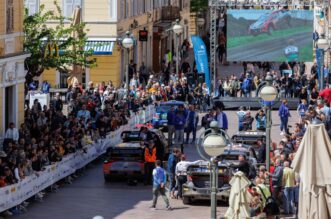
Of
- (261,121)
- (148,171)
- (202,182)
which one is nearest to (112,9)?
(261,121)

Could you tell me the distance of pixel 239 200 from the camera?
85.2 ft

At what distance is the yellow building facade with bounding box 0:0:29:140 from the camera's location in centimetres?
3759

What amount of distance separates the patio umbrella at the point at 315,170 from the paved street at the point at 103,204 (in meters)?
6.47

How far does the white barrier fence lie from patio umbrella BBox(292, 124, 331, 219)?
313 inches

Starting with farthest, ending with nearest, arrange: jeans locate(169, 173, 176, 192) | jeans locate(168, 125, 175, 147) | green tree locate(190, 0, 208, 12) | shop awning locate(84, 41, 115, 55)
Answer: green tree locate(190, 0, 208, 12) → shop awning locate(84, 41, 115, 55) → jeans locate(168, 125, 175, 147) → jeans locate(169, 173, 176, 192)

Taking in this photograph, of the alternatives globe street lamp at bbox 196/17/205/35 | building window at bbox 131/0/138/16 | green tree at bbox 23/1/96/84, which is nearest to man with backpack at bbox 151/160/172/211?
green tree at bbox 23/1/96/84

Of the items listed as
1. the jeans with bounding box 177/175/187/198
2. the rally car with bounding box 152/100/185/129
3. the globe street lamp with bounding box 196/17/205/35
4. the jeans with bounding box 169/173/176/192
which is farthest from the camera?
the globe street lamp with bounding box 196/17/205/35

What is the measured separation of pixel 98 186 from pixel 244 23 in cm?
2866

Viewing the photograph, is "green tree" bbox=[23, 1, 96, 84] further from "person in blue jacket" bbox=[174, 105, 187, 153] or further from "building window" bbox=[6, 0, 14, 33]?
"building window" bbox=[6, 0, 14, 33]

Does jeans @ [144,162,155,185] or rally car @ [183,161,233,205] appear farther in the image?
jeans @ [144,162,155,185]

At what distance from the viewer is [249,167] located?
104 ft

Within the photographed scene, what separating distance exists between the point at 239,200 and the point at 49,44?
25.1 m

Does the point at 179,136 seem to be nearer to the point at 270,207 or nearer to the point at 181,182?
the point at 181,182

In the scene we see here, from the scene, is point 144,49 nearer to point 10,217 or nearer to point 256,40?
point 256,40
